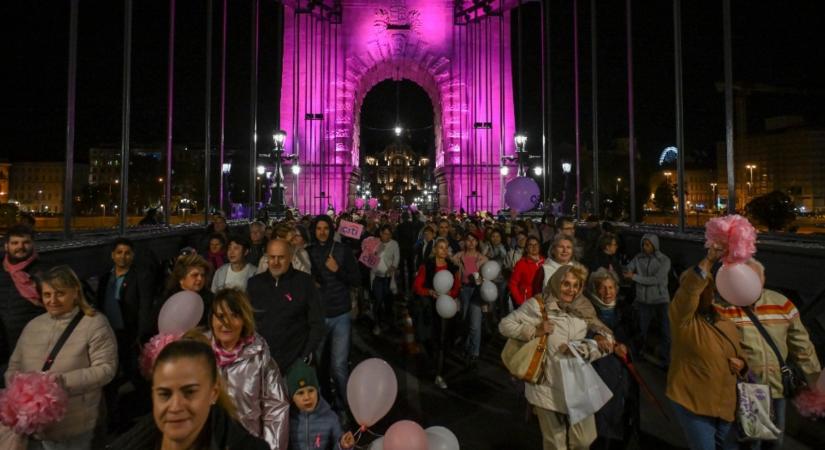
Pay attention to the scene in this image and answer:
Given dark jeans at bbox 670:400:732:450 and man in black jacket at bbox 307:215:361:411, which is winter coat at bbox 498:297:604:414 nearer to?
dark jeans at bbox 670:400:732:450

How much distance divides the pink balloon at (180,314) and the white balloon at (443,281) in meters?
3.58

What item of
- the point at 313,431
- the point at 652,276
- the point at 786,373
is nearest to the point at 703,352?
the point at 786,373

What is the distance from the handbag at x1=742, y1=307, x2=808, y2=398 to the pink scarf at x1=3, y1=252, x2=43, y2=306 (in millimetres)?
4665

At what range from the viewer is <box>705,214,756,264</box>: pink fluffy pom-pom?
10.7 feet

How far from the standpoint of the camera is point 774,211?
9594 millimetres

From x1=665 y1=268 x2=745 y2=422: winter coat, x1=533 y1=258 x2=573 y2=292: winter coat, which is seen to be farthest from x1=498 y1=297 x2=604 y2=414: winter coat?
x1=533 y1=258 x2=573 y2=292: winter coat

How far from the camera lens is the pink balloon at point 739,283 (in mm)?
3260

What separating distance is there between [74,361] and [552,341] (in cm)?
292

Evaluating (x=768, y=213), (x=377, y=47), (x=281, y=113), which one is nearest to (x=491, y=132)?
(x=377, y=47)

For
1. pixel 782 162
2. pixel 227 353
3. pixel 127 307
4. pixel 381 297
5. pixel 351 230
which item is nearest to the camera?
pixel 227 353

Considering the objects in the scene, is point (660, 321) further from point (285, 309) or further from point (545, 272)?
point (285, 309)

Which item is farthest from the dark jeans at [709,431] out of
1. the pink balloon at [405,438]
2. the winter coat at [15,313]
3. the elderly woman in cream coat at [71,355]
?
the winter coat at [15,313]

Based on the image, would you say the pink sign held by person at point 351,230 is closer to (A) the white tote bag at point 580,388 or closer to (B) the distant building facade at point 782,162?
(A) the white tote bag at point 580,388

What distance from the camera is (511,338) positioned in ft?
13.3
